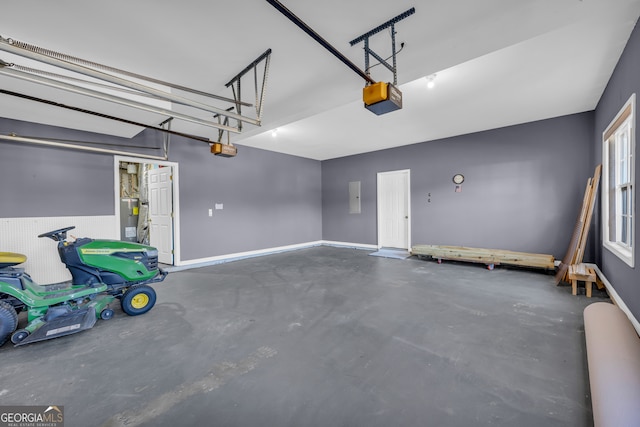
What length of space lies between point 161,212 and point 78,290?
3.21 m

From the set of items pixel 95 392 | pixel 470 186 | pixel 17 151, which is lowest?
pixel 95 392

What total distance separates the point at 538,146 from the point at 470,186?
130cm

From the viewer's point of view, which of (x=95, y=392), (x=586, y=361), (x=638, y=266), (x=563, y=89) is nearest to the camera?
(x=95, y=392)

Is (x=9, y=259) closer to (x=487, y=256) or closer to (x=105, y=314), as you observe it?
(x=105, y=314)

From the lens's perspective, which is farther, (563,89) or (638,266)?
(563,89)

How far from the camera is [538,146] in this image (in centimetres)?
470

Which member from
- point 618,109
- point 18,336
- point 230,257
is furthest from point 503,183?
point 18,336

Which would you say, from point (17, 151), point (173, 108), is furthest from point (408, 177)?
point (17, 151)

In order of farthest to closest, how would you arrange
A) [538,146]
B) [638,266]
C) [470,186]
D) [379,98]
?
[470,186] → [538,146] → [638,266] → [379,98]

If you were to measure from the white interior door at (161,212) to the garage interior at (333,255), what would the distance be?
0.06m

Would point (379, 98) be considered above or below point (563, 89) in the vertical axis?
below

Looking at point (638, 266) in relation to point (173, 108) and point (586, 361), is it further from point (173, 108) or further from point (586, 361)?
point (173, 108)

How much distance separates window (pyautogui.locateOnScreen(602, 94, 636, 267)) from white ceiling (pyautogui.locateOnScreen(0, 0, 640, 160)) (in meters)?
0.67

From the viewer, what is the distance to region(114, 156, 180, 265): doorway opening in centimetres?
511
